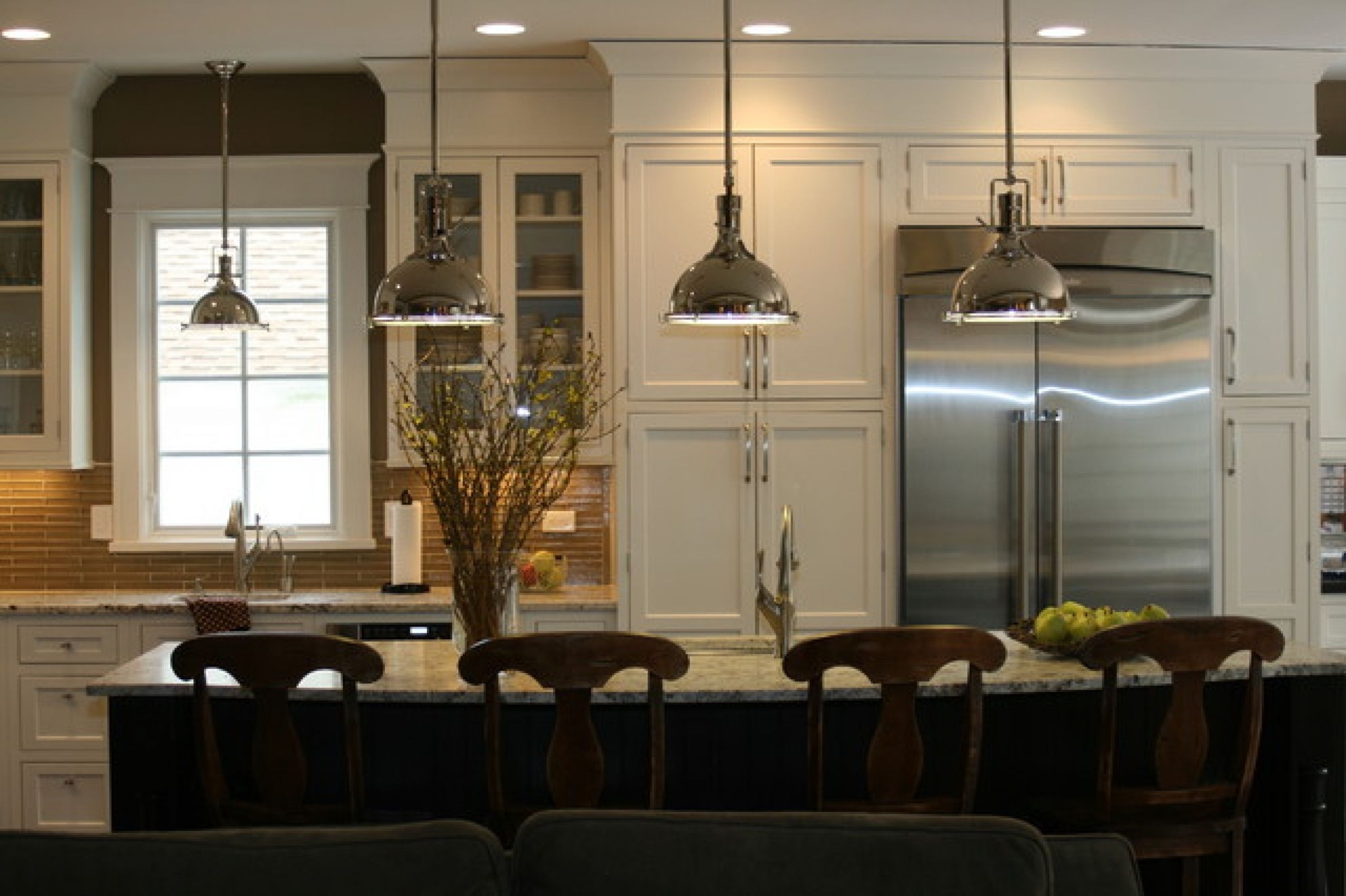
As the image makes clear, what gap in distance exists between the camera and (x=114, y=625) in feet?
19.0

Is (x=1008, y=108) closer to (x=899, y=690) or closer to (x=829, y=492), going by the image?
(x=899, y=690)

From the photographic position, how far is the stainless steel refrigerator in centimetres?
559

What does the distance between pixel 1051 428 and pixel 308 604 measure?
2.53 metres

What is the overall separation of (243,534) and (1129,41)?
3477mm

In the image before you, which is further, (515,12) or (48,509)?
(48,509)

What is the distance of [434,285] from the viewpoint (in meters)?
3.69

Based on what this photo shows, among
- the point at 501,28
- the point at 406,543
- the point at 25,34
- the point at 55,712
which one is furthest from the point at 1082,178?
the point at 55,712

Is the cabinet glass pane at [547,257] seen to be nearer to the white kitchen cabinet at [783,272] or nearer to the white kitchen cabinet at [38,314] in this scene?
the white kitchen cabinet at [783,272]

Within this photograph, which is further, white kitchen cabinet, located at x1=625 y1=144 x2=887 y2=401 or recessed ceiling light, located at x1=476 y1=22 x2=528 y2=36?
white kitchen cabinet, located at x1=625 y1=144 x2=887 y2=401

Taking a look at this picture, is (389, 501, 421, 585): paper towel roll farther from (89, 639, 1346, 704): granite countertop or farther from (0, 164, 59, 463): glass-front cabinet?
(89, 639, 1346, 704): granite countertop

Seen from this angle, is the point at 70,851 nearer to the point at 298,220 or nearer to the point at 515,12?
the point at 515,12

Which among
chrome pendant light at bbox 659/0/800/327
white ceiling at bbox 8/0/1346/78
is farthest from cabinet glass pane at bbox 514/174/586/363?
chrome pendant light at bbox 659/0/800/327

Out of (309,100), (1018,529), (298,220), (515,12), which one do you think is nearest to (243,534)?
(298,220)

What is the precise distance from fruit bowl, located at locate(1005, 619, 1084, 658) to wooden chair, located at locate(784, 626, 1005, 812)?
16.2 inches
